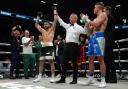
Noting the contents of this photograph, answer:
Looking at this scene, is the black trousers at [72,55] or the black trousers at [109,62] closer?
the black trousers at [72,55]

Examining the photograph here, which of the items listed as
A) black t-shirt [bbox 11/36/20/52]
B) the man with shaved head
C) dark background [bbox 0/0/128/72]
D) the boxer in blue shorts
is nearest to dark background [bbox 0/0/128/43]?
dark background [bbox 0/0/128/72]

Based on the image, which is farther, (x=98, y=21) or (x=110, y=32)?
(x=110, y=32)

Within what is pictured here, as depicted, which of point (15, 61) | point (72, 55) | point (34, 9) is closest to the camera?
point (72, 55)

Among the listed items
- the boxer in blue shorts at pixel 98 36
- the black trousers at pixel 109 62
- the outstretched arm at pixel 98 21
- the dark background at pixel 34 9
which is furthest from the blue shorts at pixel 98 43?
the dark background at pixel 34 9

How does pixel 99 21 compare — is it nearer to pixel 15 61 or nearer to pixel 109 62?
pixel 109 62

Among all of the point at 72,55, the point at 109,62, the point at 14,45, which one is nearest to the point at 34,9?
the point at 14,45

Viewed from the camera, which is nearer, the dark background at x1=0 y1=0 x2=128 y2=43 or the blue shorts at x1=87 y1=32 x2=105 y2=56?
the blue shorts at x1=87 y1=32 x2=105 y2=56

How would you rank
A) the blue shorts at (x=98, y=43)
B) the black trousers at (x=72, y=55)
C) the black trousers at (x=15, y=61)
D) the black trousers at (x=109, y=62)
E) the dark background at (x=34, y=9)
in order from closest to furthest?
the blue shorts at (x=98, y=43) → the black trousers at (x=72, y=55) → the black trousers at (x=109, y=62) → the black trousers at (x=15, y=61) → the dark background at (x=34, y=9)

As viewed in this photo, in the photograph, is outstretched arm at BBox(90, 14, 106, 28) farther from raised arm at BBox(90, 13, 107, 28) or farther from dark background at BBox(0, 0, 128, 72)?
dark background at BBox(0, 0, 128, 72)

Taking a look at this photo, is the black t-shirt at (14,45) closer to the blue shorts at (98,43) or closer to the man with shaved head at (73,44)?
the man with shaved head at (73,44)

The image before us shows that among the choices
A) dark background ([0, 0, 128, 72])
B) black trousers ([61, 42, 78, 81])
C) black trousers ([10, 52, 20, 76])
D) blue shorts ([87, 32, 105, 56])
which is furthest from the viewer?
dark background ([0, 0, 128, 72])

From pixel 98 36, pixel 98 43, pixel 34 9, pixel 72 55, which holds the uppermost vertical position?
pixel 34 9

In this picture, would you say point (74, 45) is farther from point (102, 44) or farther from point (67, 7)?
point (67, 7)

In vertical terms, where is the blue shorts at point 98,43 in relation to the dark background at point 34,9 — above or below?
below
